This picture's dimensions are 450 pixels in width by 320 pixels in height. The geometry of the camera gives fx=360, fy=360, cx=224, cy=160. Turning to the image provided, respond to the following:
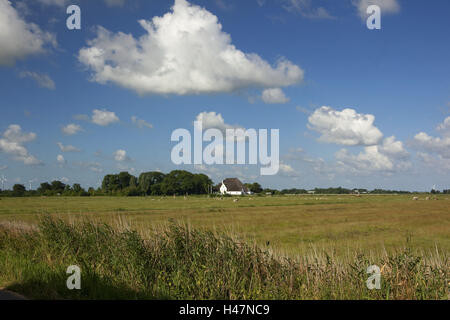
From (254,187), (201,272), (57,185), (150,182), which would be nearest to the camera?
(201,272)

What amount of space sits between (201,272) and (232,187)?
145 metres

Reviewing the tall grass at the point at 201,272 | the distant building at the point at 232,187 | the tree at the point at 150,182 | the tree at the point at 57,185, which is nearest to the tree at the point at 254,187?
the distant building at the point at 232,187

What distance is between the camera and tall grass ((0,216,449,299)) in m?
8.43

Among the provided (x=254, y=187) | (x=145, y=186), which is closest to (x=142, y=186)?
(x=145, y=186)

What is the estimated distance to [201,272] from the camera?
370 inches

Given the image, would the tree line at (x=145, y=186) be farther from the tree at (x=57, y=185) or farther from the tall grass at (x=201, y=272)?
the tall grass at (x=201, y=272)

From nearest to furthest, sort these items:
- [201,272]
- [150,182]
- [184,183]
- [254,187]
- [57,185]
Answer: [201,272], [57,185], [184,183], [150,182], [254,187]

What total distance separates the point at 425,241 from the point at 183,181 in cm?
12549

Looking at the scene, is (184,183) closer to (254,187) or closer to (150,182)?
(150,182)

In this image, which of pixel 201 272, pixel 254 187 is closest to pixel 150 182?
pixel 254 187

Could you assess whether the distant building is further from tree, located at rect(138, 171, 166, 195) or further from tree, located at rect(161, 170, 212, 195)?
tree, located at rect(138, 171, 166, 195)

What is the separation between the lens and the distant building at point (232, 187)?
153000mm

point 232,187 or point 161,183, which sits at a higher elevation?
point 161,183

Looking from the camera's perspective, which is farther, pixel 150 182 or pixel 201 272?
pixel 150 182
